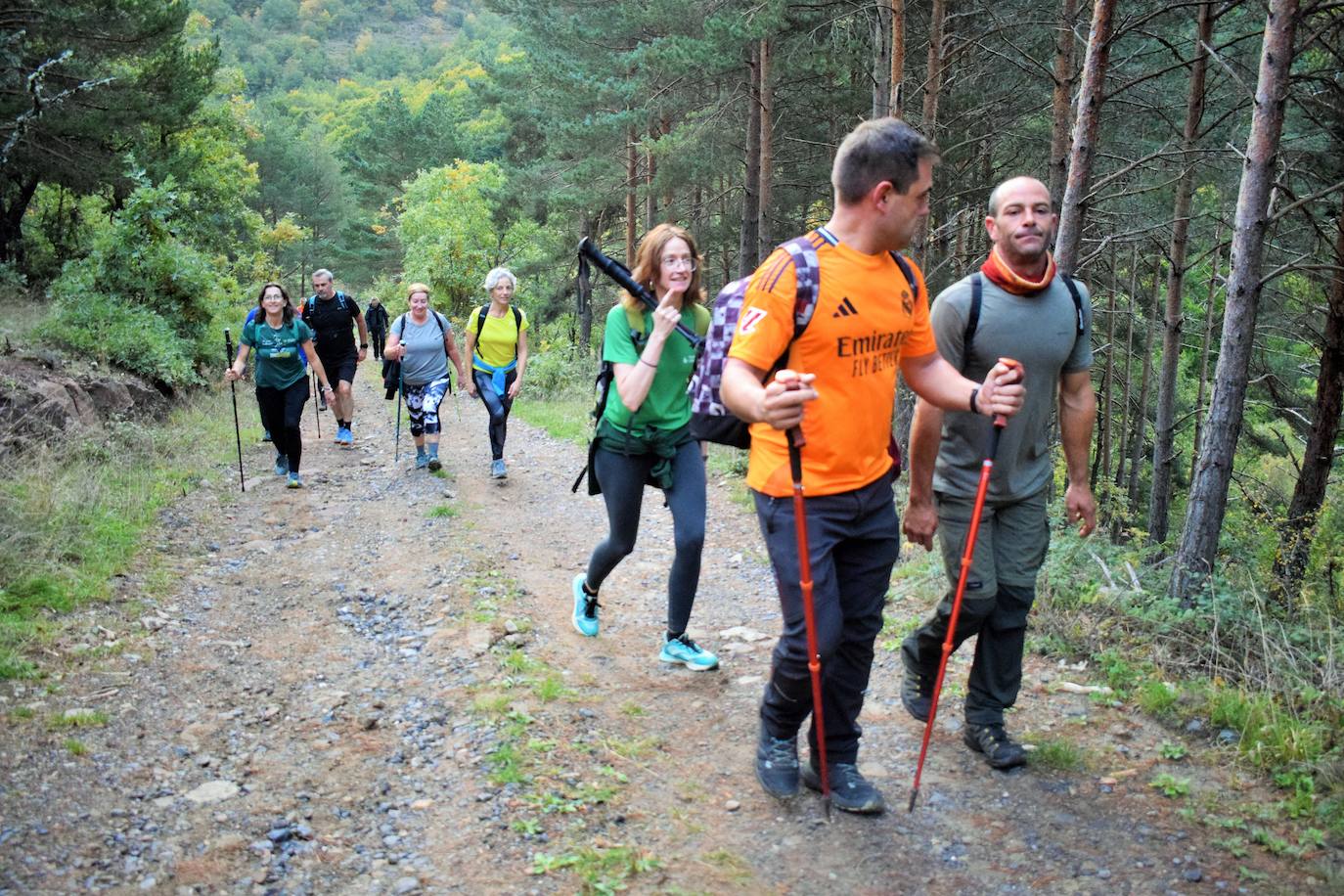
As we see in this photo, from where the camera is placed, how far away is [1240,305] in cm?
652

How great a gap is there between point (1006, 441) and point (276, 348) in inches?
316

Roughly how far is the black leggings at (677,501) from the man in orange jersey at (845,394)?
135 centimetres

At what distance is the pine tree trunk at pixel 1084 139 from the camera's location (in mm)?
7398

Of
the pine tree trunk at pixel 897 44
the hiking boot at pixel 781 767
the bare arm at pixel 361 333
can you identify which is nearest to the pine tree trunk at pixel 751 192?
the pine tree trunk at pixel 897 44

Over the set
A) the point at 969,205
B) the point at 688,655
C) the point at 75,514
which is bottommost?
the point at 688,655

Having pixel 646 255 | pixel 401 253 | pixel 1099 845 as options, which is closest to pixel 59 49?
pixel 646 255

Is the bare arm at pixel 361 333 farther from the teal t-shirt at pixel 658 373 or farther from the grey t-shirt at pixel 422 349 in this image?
the teal t-shirt at pixel 658 373

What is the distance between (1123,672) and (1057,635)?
500 mm

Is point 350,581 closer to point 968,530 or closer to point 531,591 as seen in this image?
point 531,591

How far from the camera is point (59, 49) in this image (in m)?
16.4

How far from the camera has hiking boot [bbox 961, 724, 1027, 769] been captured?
4062 millimetres

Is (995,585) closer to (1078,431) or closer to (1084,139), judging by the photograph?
(1078,431)

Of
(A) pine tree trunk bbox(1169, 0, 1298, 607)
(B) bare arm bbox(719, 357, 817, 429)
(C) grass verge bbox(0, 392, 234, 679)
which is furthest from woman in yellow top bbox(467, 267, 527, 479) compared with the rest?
(B) bare arm bbox(719, 357, 817, 429)

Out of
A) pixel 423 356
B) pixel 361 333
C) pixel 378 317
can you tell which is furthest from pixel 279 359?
pixel 378 317
